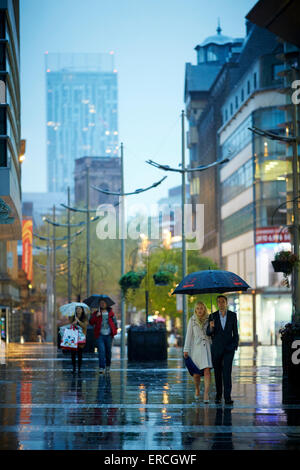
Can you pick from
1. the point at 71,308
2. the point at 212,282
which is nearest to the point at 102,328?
the point at 71,308

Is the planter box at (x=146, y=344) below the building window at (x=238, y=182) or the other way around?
below

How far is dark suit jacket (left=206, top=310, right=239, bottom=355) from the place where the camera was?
53.5ft

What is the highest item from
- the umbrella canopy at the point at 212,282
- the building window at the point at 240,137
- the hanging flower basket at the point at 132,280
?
the building window at the point at 240,137

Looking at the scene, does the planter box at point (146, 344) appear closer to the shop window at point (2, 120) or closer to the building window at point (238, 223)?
the shop window at point (2, 120)

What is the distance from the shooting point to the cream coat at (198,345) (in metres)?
16.6

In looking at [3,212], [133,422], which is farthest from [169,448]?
[3,212]

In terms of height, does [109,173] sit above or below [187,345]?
above

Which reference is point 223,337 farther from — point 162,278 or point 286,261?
point 162,278

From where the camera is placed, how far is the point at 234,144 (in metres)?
83.0

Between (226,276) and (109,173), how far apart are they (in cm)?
14882

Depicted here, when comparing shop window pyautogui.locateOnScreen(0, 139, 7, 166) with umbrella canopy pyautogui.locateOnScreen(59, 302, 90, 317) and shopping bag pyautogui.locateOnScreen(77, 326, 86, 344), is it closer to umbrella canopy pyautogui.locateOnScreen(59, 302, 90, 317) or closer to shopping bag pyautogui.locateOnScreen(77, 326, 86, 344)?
umbrella canopy pyautogui.locateOnScreen(59, 302, 90, 317)

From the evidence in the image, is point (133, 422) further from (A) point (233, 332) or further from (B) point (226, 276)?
(B) point (226, 276)

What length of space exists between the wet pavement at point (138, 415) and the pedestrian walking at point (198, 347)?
61 centimetres

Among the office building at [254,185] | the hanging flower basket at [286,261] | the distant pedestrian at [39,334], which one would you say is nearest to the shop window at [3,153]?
the hanging flower basket at [286,261]
